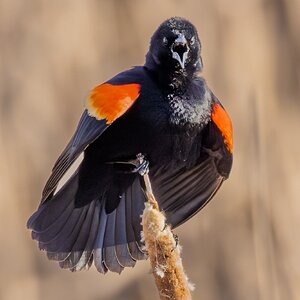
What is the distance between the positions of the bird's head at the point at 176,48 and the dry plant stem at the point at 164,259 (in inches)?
21.2

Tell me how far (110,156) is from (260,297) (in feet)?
2.64

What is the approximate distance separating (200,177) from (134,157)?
0.66 feet

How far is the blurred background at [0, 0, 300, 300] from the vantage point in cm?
266

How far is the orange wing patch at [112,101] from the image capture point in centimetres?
200

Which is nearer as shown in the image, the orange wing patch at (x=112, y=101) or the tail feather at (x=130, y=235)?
the orange wing patch at (x=112, y=101)

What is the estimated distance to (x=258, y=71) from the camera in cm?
282

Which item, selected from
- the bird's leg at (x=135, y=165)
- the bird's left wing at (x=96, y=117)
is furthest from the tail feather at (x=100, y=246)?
the bird's left wing at (x=96, y=117)

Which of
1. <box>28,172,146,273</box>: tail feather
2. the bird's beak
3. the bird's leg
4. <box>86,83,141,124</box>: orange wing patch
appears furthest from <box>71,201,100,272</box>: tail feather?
the bird's beak

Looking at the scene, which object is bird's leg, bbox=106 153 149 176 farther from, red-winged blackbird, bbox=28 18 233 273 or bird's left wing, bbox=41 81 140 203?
bird's left wing, bbox=41 81 140 203

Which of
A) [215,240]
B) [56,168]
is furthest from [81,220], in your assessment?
[215,240]

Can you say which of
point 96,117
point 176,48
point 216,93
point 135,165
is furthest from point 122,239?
point 216,93

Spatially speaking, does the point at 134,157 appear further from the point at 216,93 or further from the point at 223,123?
the point at 216,93

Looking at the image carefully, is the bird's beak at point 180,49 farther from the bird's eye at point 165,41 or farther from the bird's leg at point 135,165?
the bird's leg at point 135,165

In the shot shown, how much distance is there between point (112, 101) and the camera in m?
2.00
